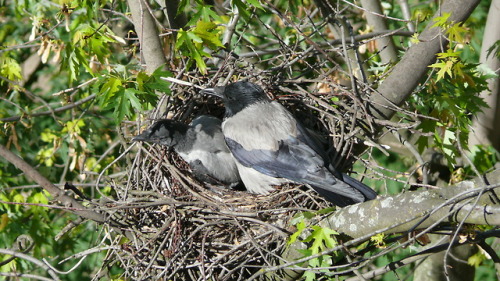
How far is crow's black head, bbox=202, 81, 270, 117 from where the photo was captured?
5121mm

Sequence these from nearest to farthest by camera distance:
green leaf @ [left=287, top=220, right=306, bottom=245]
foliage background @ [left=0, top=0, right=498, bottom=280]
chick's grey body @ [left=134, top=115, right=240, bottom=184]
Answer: green leaf @ [left=287, top=220, right=306, bottom=245], foliage background @ [left=0, top=0, right=498, bottom=280], chick's grey body @ [left=134, top=115, right=240, bottom=184]

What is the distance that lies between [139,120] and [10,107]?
8.00 ft

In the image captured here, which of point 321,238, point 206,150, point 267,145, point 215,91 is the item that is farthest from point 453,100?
point 206,150

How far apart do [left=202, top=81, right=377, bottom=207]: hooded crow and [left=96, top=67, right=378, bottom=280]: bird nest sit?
0.43ft

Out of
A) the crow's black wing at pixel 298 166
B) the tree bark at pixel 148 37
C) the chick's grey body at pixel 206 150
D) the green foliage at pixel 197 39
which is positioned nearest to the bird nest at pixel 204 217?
the crow's black wing at pixel 298 166

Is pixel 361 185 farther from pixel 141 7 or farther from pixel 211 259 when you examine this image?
pixel 141 7

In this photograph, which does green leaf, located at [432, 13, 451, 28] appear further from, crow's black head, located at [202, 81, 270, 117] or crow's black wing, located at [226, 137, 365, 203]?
crow's black head, located at [202, 81, 270, 117]

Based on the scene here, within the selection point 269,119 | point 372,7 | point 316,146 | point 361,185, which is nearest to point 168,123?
point 269,119

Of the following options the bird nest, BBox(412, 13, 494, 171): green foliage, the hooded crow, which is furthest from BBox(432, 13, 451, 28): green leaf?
the hooded crow

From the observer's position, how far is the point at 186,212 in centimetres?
459

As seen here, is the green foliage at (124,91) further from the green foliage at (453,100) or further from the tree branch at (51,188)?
the green foliage at (453,100)

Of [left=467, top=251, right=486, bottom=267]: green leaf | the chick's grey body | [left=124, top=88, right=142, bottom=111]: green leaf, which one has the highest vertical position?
[left=124, top=88, right=142, bottom=111]: green leaf

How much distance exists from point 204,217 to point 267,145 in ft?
2.62

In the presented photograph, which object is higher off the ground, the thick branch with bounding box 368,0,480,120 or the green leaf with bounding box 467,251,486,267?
the thick branch with bounding box 368,0,480,120
